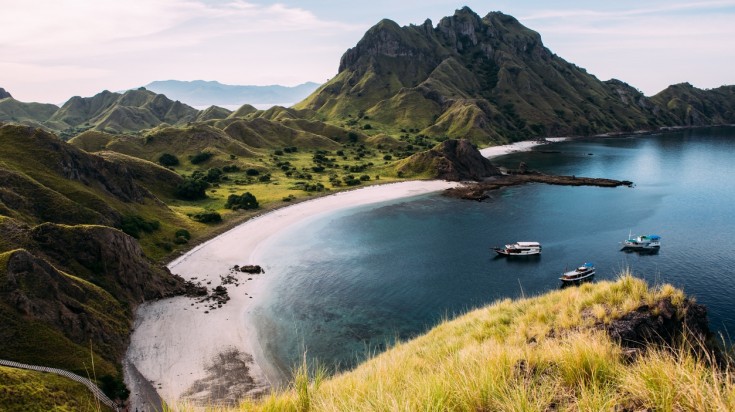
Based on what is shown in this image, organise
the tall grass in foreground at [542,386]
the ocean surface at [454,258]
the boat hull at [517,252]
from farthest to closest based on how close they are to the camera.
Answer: the boat hull at [517,252], the ocean surface at [454,258], the tall grass in foreground at [542,386]

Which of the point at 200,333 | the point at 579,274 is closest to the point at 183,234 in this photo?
the point at 200,333

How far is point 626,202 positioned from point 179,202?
11759cm

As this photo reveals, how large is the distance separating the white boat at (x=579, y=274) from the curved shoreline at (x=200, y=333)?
44.1 meters

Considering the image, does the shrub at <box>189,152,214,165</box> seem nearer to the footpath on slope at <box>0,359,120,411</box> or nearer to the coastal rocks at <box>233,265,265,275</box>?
the coastal rocks at <box>233,265,265,275</box>

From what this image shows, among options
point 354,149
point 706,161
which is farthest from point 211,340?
point 706,161

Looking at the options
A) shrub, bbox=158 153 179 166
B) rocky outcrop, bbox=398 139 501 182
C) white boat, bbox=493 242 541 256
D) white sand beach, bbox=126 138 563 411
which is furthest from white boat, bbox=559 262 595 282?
shrub, bbox=158 153 179 166

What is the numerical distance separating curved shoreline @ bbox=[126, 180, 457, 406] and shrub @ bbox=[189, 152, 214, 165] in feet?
248

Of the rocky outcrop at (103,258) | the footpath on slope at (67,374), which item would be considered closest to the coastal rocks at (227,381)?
the footpath on slope at (67,374)

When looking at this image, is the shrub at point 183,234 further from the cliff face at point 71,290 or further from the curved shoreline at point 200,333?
the cliff face at point 71,290

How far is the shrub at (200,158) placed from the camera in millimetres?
139975

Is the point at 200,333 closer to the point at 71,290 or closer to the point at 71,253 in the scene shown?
the point at 71,290

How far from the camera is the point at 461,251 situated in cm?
7300

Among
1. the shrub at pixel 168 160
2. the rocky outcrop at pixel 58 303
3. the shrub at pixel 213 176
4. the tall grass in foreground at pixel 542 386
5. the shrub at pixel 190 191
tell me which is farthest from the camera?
the shrub at pixel 168 160

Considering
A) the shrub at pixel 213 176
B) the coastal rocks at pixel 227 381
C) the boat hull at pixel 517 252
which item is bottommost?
the coastal rocks at pixel 227 381
